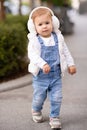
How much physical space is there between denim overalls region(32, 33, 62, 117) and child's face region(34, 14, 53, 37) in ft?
0.31

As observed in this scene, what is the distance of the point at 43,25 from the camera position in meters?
5.33

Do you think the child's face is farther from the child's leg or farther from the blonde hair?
the child's leg

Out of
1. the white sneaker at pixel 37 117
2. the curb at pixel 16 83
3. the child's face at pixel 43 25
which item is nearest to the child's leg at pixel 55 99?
the white sneaker at pixel 37 117

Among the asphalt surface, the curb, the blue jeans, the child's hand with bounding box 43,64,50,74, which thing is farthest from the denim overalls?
the curb

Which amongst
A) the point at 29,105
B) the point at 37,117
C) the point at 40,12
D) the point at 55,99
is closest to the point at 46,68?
the point at 55,99

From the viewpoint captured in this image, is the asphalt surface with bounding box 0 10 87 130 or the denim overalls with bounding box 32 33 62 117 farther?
the asphalt surface with bounding box 0 10 87 130

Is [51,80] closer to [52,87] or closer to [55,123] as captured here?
[52,87]

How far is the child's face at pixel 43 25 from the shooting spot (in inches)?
210

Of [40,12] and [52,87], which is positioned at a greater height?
[40,12]

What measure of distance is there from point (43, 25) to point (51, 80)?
74 cm

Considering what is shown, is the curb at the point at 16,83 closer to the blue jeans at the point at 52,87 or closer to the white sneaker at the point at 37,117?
the white sneaker at the point at 37,117

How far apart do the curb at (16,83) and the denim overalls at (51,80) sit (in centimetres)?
205

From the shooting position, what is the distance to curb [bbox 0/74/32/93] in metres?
7.52

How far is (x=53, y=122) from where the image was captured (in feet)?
18.1
